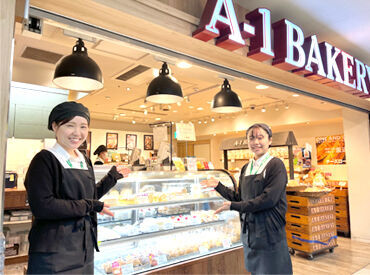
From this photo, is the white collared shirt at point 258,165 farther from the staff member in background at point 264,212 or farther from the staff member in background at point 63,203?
the staff member in background at point 63,203

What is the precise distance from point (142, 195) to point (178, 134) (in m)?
0.87

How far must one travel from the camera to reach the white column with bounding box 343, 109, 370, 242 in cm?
549

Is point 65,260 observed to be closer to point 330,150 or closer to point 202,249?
point 202,249

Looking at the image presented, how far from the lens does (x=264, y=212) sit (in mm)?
2090

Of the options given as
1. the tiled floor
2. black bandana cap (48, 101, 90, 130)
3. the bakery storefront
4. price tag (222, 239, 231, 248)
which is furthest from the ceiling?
the tiled floor

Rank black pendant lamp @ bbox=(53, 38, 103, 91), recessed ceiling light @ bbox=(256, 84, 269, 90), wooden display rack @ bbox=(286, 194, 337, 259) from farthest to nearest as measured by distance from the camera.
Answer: wooden display rack @ bbox=(286, 194, 337, 259) → recessed ceiling light @ bbox=(256, 84, 269, 90) → black pendant lamp @ bbox=(53, 38, 103, 91)

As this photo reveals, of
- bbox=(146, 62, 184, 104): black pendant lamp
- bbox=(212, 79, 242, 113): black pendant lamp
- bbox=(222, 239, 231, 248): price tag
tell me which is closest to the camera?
bbox=(146, 62, 184, 104): black pendant lamp

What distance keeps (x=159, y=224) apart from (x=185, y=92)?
440 centimetres

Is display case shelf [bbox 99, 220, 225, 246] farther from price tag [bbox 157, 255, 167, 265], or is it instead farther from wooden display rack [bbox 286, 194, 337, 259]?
wooden display rack [bbox 286, 194, 337, 259]

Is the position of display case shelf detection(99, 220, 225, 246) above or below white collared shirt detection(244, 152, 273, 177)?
below

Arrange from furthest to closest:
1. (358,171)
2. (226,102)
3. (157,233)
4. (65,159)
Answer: (358,171) → (226,102) → (157,233) → (65,159)

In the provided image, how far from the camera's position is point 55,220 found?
1403 millimetres

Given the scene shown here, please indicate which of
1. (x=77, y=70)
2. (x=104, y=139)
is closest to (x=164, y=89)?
Result: (x=77, y=70)

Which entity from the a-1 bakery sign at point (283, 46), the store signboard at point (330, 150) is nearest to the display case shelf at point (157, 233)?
the a-1 bakery sign at point (283, 46)
